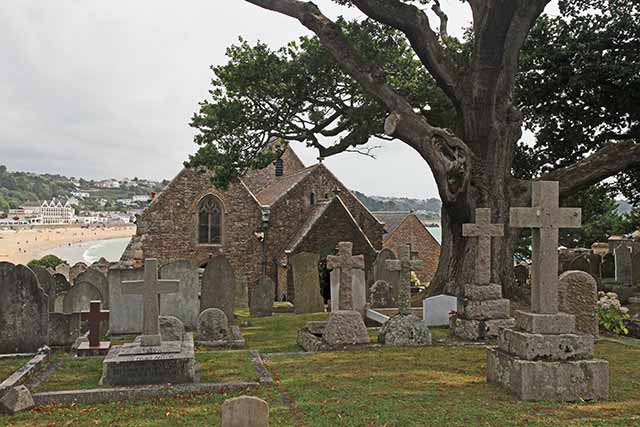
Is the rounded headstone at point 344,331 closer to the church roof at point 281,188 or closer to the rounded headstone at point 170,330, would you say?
the rounded headstone at point 170,330

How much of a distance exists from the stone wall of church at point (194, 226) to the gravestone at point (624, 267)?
15.5 metres

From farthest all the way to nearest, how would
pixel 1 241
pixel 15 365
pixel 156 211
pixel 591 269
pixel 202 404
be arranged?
pixel 1 241 < pixel 156 211 < pixel 591 269 < pixel 15 365 < pixel 202 404

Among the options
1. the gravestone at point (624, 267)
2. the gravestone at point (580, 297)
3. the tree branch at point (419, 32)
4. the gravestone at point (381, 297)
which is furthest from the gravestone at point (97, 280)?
the gravestone at point (624, 267)

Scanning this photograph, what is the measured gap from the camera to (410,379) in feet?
26.7

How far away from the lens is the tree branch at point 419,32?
14398mm

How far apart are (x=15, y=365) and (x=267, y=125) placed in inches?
428

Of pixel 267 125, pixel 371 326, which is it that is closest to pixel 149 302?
pixel 371 326

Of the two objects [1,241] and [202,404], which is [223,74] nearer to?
[202,404]

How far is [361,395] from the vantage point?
7.25m


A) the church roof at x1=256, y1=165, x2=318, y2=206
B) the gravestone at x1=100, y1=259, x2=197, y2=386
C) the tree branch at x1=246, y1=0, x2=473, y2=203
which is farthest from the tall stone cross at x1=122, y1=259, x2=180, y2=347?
the church roof at x1=256, y1=165, x2=318, y2=206

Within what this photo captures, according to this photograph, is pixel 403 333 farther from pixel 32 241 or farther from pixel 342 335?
pixel 32 241

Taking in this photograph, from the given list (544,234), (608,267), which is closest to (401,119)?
(544,234)

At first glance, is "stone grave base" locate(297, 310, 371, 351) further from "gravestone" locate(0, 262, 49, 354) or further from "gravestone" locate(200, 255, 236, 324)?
"gravestone" locate(0, 262, 49, 354)

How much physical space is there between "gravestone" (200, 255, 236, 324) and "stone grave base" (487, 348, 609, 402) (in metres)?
A: 8.42
